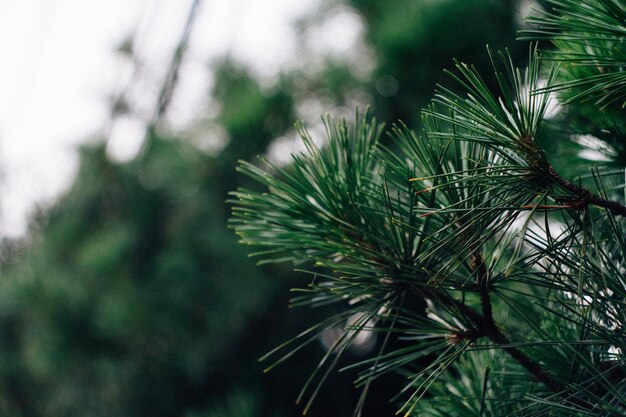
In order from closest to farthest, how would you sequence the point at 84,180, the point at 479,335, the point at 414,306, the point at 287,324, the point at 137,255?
the point at 479,335
the point at 414,306
the point at 287,324
the point at 137,255
the point at 84,180

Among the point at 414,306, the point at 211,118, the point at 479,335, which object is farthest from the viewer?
the point at 211,118

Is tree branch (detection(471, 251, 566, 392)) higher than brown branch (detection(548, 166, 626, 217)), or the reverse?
brown branch (detection(548, 166, 626, 217))

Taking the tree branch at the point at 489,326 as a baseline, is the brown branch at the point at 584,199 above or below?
above

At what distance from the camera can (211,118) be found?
3.43 ft

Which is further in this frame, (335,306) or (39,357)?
(39,357)

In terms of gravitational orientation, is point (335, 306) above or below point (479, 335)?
below

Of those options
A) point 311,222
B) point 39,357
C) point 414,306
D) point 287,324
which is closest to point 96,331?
point 39,357

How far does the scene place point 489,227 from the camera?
29cm

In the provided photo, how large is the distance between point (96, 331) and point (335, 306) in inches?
19.2

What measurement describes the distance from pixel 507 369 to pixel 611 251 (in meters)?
0.10

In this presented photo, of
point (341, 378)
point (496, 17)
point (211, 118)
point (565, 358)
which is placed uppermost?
point (496, 17)

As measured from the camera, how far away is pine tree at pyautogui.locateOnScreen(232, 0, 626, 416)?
25cm

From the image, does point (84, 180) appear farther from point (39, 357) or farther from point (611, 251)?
point (611, 251)

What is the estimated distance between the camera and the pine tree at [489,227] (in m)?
0.25
